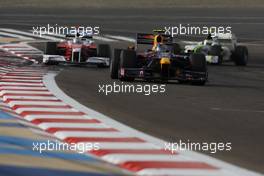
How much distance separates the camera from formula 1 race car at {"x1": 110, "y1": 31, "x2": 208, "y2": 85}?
1725 centimetres

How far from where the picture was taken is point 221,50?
24.9 m

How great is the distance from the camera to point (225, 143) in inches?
375

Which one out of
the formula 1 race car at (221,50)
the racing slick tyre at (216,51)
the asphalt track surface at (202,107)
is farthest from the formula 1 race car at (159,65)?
the racing slick tyre at (216,51)

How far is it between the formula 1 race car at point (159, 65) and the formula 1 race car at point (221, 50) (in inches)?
226

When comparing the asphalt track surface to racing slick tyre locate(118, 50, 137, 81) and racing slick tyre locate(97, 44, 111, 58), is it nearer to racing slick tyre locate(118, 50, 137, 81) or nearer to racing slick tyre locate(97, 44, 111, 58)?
racing slick tyre locate(118, 50, 137, 81)

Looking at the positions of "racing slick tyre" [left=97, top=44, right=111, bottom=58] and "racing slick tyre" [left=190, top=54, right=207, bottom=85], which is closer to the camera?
"racing slick tyre" [left=190, top=54, right=207, bottom=85]

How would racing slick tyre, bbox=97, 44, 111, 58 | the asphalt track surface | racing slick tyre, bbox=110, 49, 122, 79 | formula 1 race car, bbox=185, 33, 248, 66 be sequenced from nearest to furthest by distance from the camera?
the asphalt track surface, racing slick tyre, bbox=110, 49, 122, 79, racing slick tyre, bbox=97, 44, 111, 58, formula 1 race car, bbox=185, 33, 248, 66

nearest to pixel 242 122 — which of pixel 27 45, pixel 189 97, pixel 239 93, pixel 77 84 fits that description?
pixel 189 97

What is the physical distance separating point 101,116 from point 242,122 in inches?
82.4

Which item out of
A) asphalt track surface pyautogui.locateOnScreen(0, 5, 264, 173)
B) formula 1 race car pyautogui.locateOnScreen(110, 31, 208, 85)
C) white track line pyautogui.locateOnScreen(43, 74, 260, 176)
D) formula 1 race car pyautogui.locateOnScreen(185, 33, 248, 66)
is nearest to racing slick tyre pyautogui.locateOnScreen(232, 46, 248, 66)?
formula 1 race car pyautogui.locateOnScreen(185, 33, 248, 66)

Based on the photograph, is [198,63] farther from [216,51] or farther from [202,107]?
[216,51]

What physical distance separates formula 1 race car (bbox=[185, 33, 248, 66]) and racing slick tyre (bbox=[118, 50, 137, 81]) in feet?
20.8

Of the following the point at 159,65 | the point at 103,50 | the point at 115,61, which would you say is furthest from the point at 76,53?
the point at 159,65

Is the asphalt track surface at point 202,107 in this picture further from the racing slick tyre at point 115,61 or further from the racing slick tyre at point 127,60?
the racing slick tyre at point 127,60
